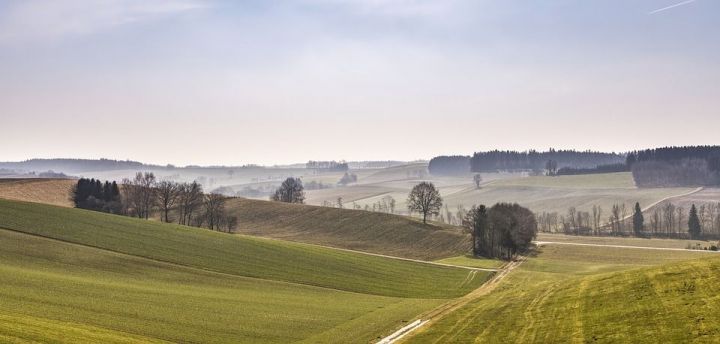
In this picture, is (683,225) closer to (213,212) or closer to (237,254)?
(213,212)

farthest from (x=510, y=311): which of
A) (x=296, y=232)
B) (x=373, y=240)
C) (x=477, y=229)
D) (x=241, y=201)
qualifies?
(x=241, y=201)

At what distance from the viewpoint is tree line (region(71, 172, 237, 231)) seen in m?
135

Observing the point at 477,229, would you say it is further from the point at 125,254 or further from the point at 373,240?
the point at 125,254

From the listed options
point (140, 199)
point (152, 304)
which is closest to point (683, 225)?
point (140, 199)

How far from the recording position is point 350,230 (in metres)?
137

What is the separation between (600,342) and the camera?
31.9m

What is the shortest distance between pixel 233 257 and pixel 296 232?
6023 centimetres

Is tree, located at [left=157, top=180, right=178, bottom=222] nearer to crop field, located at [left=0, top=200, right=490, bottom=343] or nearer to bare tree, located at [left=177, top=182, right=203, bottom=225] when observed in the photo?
bare tree, located at [left=177, top=182, right=203, bottom=225]

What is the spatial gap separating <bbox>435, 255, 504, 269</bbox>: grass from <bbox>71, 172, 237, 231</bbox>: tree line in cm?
5286

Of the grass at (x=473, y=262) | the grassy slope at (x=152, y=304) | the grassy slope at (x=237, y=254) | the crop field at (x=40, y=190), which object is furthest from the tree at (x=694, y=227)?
the crop field at (x=40, y=190)

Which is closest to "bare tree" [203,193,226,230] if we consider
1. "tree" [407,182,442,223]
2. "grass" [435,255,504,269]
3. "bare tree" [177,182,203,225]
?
"bare tree" [177,182,203,225]

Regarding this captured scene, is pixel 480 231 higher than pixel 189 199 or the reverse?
the reverse

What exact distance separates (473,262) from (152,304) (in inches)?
2536

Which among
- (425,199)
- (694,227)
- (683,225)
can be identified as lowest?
(683,225)
